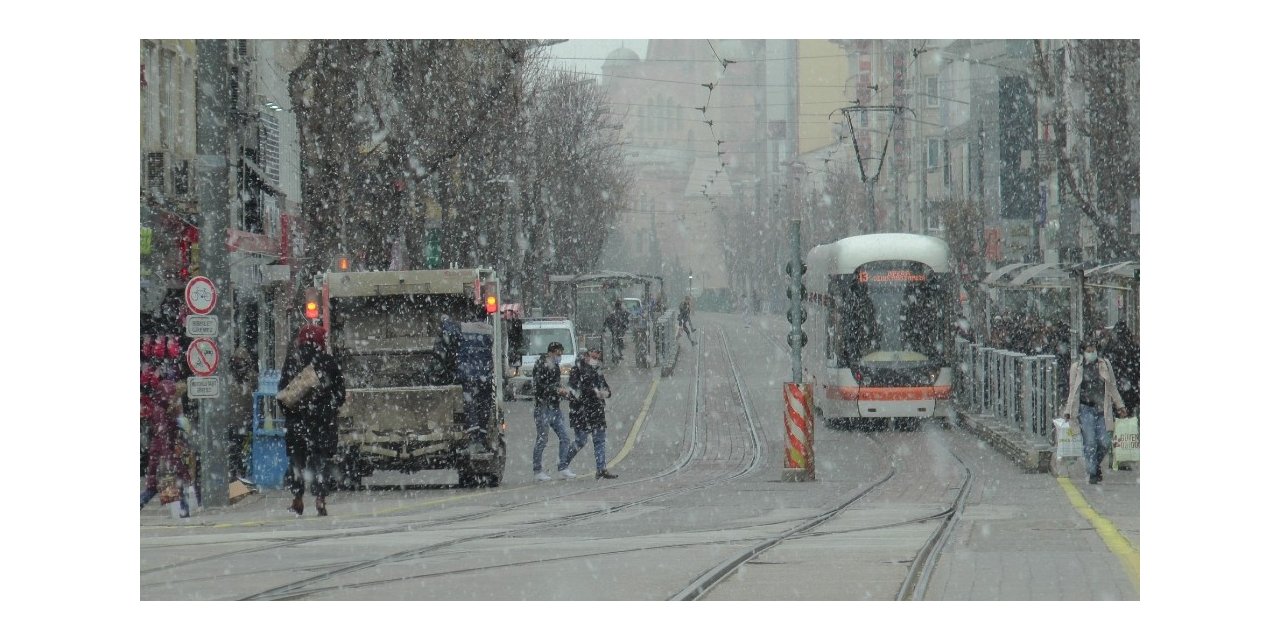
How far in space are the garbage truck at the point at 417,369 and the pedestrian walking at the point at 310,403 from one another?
11.8ft

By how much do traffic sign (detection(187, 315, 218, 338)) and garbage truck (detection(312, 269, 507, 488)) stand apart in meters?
2.18

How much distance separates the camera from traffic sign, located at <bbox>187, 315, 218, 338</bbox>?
15.4m

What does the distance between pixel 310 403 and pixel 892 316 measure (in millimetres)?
13877

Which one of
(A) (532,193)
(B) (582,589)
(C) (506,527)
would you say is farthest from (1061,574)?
(A) (532,193)

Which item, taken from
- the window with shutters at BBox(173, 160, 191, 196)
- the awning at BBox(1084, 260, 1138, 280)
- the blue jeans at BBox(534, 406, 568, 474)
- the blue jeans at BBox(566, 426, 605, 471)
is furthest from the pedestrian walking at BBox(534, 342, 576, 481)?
the window with shutters at BBox(173, 160, 191, 196)

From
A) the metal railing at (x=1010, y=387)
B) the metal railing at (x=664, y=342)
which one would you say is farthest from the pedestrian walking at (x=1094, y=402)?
the metal railing at (x=664, y=342)

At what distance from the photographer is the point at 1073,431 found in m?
18.5

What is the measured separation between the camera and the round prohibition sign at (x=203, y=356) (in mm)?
15508

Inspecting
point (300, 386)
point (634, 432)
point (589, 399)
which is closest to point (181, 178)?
point (634, 432)

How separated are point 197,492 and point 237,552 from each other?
5.35m

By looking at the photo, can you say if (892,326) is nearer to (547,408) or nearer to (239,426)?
(547,408)

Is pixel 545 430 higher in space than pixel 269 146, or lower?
lower

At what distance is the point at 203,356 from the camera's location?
1555 cm

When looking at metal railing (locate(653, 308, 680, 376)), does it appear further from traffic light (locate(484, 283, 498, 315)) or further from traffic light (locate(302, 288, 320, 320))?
traffic light (locate(302, 288, 320, 320))
